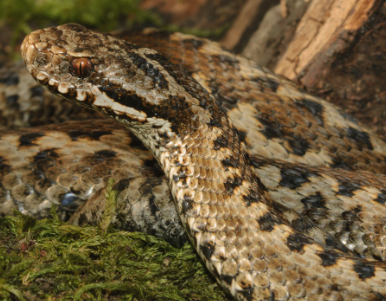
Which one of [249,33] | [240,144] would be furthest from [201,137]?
[249,33]

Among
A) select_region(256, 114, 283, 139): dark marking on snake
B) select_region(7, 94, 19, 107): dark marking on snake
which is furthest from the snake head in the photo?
select_region(7, 94, 19, 107): dark marking on snake

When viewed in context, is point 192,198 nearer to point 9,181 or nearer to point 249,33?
point 9,181

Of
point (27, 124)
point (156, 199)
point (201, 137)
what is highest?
point (201, 137)

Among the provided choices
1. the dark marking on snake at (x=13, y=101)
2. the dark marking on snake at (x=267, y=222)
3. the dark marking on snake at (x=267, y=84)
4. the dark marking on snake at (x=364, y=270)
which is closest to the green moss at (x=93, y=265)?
the dark marking on snake at (x=267, y=222)

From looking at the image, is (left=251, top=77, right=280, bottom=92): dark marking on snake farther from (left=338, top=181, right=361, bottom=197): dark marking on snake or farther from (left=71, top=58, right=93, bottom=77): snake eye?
(left=71, top=58, right=93, bottom=77): snake eye

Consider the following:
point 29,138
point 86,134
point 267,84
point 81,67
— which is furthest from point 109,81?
point 267,84

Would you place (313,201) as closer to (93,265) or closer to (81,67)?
(93,265)

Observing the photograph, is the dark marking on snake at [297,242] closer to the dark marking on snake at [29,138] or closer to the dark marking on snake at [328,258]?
the dark marking on snake at [328,258]
